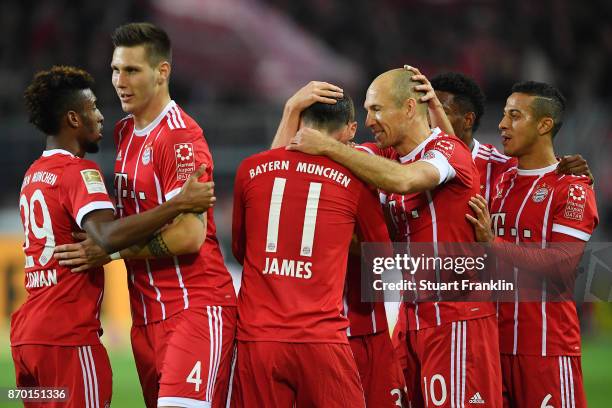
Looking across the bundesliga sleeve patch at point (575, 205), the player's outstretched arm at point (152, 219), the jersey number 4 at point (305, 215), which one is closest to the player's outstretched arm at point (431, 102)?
the bundesliga sleeve patch at point (575, 205)

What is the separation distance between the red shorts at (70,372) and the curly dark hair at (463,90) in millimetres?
3038

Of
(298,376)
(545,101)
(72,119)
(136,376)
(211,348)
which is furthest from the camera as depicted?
(136,376)

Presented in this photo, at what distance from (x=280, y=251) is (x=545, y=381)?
6.56ft

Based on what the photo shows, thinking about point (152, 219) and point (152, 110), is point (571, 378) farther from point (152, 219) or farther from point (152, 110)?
point (152, 110)

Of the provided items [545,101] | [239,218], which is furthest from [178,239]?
[545,101]

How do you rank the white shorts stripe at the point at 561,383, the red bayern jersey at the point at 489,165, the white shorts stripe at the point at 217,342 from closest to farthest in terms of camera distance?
the white shorts stripe at the point at 217,342 → the white shorts stripe at the point at 561,383 → the red bayern jersey at the point at 489,165

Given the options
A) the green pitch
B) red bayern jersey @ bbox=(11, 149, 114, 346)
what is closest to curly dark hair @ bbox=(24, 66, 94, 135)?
red bayern jersey @ bbox=(11, 149, 114, 346)

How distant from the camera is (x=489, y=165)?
6.40 meters

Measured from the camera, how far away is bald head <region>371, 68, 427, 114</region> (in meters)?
5.41

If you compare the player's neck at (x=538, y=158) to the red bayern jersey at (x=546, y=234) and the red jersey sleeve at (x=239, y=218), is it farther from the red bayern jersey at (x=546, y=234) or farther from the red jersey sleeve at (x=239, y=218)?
the red jersey sleeve at (x=239, y=218)

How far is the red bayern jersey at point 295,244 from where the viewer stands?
491 centimetres

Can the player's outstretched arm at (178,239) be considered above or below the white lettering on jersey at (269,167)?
below

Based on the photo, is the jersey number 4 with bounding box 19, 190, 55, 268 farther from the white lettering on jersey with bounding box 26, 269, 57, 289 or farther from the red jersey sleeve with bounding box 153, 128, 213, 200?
the red jersey sleeve with bounding box 153, 128, 213, 200

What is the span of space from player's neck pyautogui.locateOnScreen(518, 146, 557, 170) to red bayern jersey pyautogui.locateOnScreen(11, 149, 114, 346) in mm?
2751
